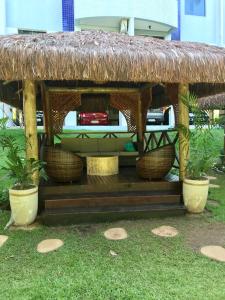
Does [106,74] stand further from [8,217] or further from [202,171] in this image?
[8,217]

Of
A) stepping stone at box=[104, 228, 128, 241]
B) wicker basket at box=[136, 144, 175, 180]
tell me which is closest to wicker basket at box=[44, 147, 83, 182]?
wicker basket at box=[136, 144, 175, 180]

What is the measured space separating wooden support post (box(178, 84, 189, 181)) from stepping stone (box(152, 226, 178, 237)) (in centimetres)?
113

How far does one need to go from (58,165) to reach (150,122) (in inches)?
484

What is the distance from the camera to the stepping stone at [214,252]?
10.9ft

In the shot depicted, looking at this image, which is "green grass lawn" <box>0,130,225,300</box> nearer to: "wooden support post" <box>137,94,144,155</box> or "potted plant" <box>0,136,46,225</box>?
"potted plant" <box>0,136,46,225</box>

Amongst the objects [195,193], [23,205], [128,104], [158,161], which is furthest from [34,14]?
[195,193]

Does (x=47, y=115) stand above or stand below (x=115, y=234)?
above

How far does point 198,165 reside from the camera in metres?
4.73

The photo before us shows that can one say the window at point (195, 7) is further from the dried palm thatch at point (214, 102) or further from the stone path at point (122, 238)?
the stone path at point (122, 238)

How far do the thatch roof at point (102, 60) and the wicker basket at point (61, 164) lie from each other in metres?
1.39

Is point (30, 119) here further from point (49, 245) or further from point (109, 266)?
point (109, 266)

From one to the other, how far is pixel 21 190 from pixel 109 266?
170 cm

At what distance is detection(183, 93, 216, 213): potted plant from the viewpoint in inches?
183

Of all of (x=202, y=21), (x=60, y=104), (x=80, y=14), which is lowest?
(x=60, y=104)
